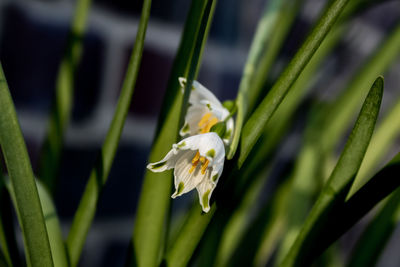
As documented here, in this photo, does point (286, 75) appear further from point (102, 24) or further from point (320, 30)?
point (102, 24)

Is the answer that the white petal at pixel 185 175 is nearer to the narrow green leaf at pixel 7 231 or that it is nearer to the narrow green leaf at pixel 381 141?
the narrow green leaf at pixel 7 231

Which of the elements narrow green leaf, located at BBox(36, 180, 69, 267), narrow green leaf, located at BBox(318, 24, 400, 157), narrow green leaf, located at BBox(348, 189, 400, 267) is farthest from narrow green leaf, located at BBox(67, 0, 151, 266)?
narrow green leaf, located at BBox(318, 24, 400, 157)

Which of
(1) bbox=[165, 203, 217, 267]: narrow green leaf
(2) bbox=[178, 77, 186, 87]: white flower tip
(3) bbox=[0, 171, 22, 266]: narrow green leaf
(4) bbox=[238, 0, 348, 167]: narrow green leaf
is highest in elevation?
(4) bbox=[238, 0, 348, 167]: narrow green leaf

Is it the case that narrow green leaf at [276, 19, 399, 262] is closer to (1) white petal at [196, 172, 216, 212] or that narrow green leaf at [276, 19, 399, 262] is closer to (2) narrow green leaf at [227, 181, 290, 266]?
(2) narrow green leaf at [227, 181, 290, 266]

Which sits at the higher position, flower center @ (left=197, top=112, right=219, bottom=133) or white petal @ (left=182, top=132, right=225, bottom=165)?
white petal @ (left=182, top=132, right=225, bottom=165)

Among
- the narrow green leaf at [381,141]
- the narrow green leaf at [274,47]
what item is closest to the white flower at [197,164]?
the narrow green leaf at [274,47]

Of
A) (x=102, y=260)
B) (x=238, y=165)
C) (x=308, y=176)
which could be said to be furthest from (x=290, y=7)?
(x=102, y=260)
